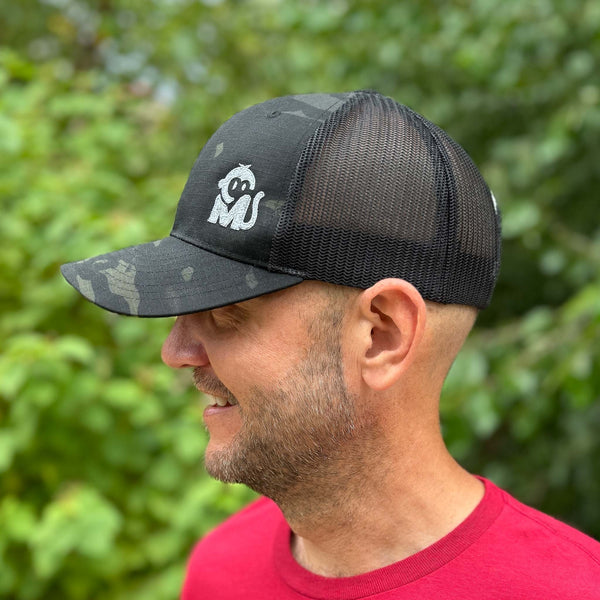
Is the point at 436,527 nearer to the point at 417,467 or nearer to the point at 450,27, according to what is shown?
the point at 417,467

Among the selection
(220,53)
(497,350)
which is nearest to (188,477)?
(497,350)

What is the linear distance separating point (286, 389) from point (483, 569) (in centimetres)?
42

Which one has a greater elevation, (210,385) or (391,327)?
(391,327)

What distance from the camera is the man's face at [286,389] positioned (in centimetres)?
125

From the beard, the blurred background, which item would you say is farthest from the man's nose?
the blurred background

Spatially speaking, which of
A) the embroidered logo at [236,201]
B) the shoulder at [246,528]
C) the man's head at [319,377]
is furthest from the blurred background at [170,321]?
the embroidered logo at [236,201]

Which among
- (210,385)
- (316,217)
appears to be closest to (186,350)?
(210,385)

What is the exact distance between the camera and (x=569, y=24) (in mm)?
2904

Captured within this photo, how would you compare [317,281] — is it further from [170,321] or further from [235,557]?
[170,321]

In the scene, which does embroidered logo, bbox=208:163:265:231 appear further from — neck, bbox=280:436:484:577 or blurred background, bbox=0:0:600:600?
blurred background, bbox=0:0:600:600

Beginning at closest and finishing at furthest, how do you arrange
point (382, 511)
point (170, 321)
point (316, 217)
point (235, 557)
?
point (316, 217) → point (382, 511) → point (235, 557) → point (170, 321)

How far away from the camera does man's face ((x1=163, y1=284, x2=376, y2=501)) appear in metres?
1.25

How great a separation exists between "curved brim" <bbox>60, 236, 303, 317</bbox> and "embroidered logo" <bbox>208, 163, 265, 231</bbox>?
62mm

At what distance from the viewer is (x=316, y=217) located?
1215mm
